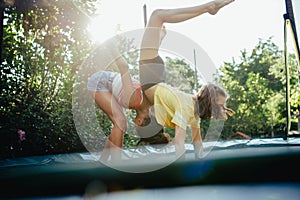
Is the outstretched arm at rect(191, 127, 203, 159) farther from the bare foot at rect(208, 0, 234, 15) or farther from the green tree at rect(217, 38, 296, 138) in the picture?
the green tree at rect(217, 38, 296, 138)

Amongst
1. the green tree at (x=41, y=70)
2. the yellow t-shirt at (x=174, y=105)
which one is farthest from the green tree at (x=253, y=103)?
the yellow t-shirt at (x=174, y=105)

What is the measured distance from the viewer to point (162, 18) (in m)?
1.50

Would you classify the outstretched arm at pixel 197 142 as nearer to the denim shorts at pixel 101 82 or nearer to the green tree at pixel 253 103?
the denim shorts at pixel 101 82

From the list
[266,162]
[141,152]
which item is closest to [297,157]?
[266,162]

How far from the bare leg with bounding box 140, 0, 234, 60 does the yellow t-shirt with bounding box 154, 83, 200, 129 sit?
0.20 m

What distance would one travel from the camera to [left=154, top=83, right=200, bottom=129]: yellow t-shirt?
1.41 m

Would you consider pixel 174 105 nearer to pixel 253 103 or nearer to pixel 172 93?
pixel 172 93

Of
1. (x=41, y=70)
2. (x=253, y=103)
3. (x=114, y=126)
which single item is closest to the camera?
(x=114, y=126)

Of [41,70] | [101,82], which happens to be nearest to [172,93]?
[101,82]

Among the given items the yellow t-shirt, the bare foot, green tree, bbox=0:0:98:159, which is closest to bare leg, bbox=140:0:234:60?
the bare foot

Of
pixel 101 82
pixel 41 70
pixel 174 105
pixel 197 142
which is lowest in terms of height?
pixel 197 142

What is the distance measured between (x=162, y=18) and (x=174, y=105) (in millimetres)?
437

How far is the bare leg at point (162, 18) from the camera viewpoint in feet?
4.52

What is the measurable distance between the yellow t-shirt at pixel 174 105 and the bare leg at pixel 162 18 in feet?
0.64
